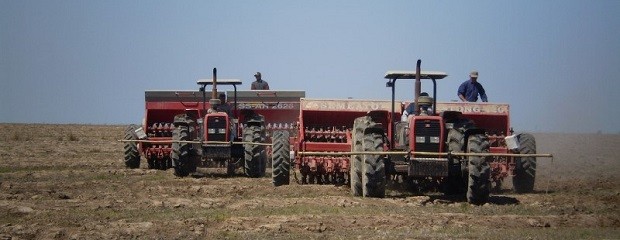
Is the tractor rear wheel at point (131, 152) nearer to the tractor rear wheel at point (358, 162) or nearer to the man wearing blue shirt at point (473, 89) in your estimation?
the man wearing blue shirt at point (473, 89)

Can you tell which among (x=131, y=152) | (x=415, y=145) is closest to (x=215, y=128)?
(x=131, y=152)

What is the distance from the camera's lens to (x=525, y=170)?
15.4 meters

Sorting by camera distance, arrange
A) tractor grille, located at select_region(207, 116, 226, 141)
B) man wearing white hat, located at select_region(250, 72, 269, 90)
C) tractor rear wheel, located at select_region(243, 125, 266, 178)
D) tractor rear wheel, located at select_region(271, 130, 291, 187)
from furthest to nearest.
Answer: man wearing white hat, located at select_region(250, 72, 269, 90) < tractor grille, located at select_region(207, 116, 226, 141) < tractor rear wheel, located at select_region(243, 125, 266, 178) < tractor rear wheel, located at select_region(271, 130, 291, 187)

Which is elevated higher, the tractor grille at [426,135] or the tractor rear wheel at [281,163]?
the tractor grille at [426,135]

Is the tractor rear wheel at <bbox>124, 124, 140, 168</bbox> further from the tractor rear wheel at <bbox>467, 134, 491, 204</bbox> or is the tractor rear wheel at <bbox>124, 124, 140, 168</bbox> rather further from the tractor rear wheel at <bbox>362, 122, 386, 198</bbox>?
the tractor rear wheel at <bbox>467, 134, 491, 204</bbox>

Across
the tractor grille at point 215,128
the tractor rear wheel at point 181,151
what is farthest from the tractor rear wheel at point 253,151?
the tractor rear wheel at point 181,151

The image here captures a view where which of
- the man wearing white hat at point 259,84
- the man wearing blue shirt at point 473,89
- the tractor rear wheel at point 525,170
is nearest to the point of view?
the tractor rear wheel at point 525,170

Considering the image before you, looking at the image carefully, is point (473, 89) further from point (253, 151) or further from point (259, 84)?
point (259, 84)

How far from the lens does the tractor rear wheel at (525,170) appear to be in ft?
50.6

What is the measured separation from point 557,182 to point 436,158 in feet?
19.9

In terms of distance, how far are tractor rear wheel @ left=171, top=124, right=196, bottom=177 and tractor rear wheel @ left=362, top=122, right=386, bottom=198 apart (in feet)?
20.0

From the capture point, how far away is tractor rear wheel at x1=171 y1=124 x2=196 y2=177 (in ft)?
58.0

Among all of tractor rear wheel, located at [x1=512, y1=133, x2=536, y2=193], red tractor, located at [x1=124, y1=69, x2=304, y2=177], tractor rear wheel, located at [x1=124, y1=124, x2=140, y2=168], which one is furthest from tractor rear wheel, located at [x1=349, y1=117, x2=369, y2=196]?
tractor rear wheel, located at [x1=124, y1=124, x2=140, y2=168]

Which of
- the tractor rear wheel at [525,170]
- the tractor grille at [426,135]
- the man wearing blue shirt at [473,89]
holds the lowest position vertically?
the tractor rear wheel at [525,170]
